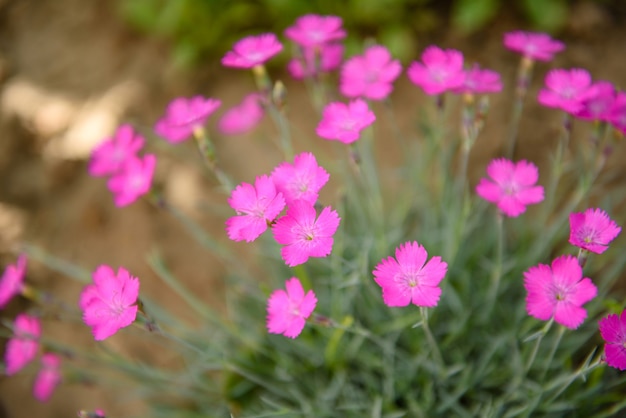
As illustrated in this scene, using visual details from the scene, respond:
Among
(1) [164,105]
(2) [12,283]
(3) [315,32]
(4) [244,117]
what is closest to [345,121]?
(3) [315,32]

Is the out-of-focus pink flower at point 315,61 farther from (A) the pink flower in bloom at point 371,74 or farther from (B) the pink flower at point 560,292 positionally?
(B) the pink flower at point 560,292

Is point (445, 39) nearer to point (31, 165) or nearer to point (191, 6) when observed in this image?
point (191, 6)

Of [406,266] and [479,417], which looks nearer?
[406,266]

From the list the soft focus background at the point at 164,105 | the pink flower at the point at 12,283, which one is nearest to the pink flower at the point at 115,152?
the pink flower at the point at 12,283

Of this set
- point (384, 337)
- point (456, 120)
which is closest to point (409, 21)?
point (456, 120)

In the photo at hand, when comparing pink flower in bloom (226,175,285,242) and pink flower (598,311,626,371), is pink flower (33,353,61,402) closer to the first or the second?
pink flower in bloom (226,175,285,242)

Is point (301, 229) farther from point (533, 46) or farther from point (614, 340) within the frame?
point (533, 46)
